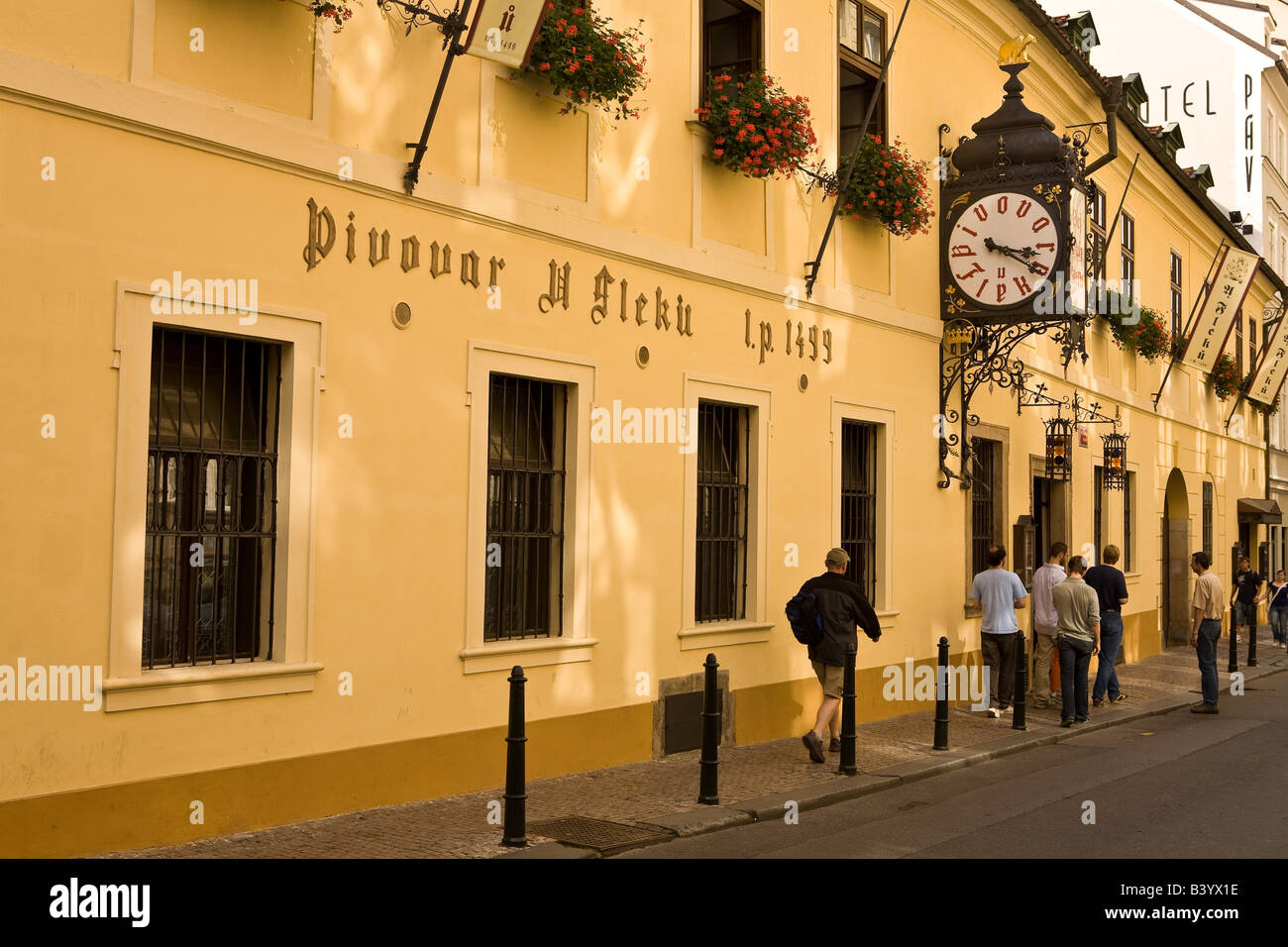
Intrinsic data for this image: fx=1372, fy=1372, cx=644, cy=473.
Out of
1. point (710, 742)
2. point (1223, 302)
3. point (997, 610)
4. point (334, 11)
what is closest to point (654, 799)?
point (710, 742)

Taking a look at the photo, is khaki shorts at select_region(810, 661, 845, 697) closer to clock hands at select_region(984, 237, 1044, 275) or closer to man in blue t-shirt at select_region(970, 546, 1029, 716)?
man in blue t-shirt at select_region(970, 546, 1029, 716)

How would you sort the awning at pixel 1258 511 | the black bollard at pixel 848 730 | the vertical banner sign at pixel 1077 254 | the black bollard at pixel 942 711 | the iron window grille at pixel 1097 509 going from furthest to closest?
the awning at pixel 1258 511, the iron window grille at pixel 1097 509, the vertical banner sign at pixel 1077 254, the black bollard at pixel 942 711, the black bollard at pixel 848 730

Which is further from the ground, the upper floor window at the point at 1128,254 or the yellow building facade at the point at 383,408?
the upper floor window at the point at 1128,254

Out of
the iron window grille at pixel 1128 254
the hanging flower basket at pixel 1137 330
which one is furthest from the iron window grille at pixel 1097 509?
the iron window grille at pixel 1128 254

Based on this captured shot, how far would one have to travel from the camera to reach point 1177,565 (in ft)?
90.4

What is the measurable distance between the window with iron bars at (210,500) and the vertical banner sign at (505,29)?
241 centimetres

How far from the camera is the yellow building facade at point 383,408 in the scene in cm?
702

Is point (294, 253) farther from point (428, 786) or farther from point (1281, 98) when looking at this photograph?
A: point (1281, 98)

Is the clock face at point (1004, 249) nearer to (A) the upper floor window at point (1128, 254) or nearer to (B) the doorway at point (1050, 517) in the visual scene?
(B) the doorway at point (1050, 517)

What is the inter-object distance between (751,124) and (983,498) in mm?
Result: 7337

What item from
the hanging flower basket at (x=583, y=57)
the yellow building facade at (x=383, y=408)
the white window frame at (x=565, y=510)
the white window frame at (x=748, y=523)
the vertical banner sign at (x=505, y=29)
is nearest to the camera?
the yellow building facade at (x=383, y=408)

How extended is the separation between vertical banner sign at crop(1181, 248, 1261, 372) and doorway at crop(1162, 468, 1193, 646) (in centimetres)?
292

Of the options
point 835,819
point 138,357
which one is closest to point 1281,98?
point 835,819

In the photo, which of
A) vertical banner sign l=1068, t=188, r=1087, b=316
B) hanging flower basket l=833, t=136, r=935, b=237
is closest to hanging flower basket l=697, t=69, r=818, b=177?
hanging flower basket l=833, t=136, r=935, b=237
